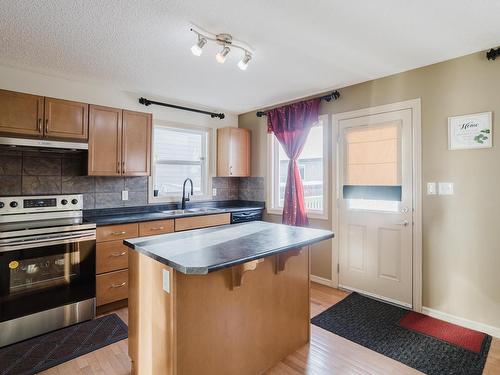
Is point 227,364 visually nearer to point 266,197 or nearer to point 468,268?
point 468,268

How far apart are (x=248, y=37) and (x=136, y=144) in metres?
1.82

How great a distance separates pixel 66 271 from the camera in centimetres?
259

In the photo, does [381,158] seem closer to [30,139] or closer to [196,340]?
[196,340]

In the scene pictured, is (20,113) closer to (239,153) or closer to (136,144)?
(136,144)

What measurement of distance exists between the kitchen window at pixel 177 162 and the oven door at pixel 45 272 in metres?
1.26

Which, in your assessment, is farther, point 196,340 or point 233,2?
point 233,2

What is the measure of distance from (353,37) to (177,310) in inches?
91.0

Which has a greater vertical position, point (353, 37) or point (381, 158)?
point (353, 37)

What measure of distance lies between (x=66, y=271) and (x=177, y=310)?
5.66 ft

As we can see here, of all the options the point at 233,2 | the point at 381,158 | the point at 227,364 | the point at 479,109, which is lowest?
the point at 227,364

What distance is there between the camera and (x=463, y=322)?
2.55m

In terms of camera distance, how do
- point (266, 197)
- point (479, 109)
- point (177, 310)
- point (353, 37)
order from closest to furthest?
1. point (177, 310)
2. point (353, 37)
3. point (479, 109)
4. point (266, 197)

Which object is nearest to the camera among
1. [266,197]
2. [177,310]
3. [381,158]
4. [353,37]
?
[177,310]

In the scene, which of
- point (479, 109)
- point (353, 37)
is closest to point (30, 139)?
point (353, 37)
